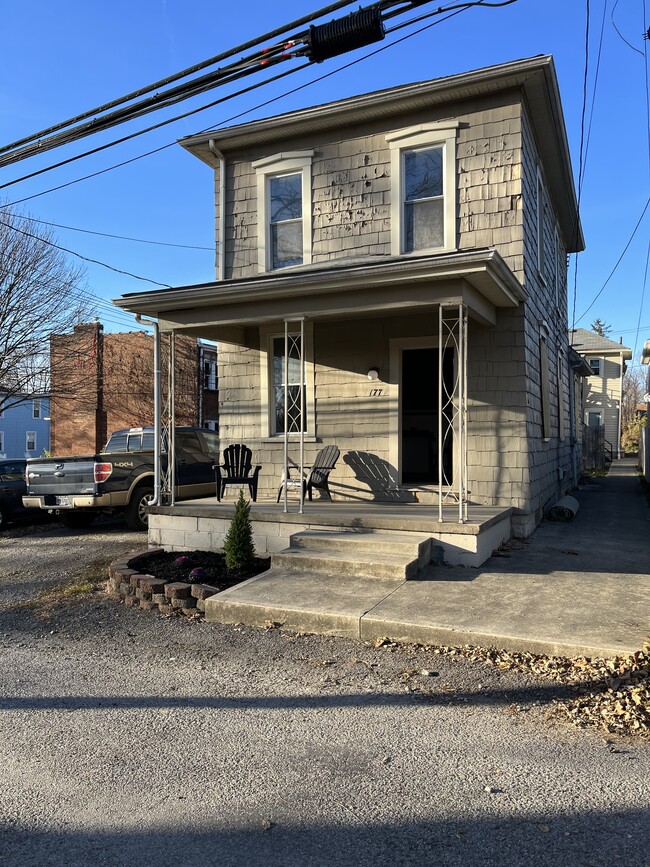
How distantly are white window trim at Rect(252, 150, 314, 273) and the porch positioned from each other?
3938 mm

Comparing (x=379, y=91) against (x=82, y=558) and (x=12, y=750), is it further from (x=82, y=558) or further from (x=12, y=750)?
(x=12, y=750)

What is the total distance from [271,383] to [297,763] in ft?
24.6

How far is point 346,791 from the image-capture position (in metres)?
2.96

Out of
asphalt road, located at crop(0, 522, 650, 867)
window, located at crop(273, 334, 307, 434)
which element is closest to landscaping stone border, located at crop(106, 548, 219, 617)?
asphalt road, located at crop(0, 522, 650, 867)

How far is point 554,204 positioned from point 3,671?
41.0ft

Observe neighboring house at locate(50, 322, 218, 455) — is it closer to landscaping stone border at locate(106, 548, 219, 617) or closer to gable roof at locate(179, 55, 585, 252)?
gable roof at locate(179, 55, 585, 252)

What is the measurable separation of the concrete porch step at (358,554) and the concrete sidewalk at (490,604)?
5.6 inches

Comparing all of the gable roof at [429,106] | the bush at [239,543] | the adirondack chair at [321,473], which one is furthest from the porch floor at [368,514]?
the gable roof at [429,106]

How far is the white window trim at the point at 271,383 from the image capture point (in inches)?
390

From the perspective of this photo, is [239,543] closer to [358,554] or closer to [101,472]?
[358,554]

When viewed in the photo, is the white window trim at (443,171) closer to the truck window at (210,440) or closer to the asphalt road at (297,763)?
the truck window at (210,440)

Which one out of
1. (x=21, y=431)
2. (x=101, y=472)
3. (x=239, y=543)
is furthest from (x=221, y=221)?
(x=21, y=431)

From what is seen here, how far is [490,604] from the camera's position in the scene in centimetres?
547

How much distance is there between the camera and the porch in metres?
6.95
